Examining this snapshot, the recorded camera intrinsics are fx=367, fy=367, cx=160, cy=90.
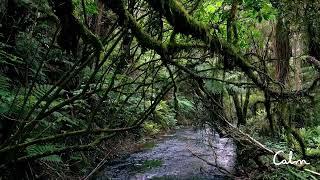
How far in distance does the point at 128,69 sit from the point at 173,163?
16.2 feet

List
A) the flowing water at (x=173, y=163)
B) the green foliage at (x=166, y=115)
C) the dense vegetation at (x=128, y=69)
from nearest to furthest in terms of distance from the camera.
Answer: the dense vegetation at (x=128, y=69), the flowing water at (x=173, y=163), the green foliage at (x=166, y=115)

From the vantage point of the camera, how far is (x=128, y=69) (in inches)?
163

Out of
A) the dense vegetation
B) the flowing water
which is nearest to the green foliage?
the flowing water

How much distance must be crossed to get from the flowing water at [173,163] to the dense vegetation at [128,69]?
549mm

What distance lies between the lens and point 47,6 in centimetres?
420

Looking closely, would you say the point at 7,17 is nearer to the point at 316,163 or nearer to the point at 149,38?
the point at 149,38

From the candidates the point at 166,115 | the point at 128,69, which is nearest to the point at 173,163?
the point at 128,69

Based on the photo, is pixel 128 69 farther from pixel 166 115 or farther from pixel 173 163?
pixel 166 115

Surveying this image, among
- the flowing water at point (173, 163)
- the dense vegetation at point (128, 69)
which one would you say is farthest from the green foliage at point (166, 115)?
the dense vegetation at point (128, 69)

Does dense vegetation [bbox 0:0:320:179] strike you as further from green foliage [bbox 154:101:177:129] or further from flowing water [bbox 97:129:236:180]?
green foliage [bbox 154:101:177:129]

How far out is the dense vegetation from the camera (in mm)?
3465

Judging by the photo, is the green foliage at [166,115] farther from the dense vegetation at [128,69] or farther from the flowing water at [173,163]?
the dense vegetation at [128,69]

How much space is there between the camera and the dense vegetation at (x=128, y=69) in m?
3.46

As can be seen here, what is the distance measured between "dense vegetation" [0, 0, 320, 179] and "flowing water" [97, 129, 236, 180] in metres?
0.55
